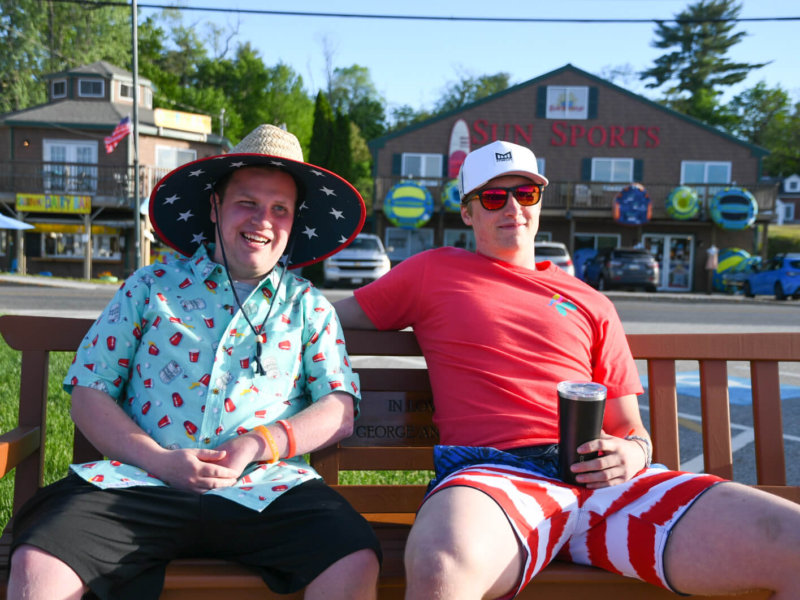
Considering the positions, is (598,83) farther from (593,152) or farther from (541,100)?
(593,152)

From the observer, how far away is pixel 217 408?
2439 millimetres

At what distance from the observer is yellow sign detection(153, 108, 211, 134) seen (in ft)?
101

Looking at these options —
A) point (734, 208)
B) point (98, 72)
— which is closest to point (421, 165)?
point (734, 208)

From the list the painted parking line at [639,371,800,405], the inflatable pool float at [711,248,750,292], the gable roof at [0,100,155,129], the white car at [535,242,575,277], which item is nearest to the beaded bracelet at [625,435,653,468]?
the painted parking line at [639,371,800,405]

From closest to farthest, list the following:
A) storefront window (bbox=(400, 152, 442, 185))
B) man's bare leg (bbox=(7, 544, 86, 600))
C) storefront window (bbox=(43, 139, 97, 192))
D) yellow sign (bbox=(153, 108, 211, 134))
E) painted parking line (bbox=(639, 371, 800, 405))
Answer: man's bare leg (bbox=(7, 544, 86, 600))
painted parking line (bbox=(639, 371, 800, 405))
storefront window (bbox=(43, 139, 97, 192))
yellow sign (bbox=(153, 108, 211, 134))
storefront window (bbox=(400, 152, 442, 185))

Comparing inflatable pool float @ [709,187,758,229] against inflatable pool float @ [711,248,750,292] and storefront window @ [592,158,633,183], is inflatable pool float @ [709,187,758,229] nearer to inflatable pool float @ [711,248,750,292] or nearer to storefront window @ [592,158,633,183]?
inflatable pool float @ [711,248,750,292]

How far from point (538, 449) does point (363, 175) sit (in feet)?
186

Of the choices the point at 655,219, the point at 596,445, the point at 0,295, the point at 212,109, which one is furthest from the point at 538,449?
the point at 212,109

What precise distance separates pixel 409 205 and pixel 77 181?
44.4 ft

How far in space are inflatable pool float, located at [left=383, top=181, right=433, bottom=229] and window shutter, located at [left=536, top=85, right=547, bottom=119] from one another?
260 inches

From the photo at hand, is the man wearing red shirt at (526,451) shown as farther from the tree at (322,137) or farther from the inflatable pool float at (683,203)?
the tree at (322,137)

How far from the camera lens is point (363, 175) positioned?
58.1m

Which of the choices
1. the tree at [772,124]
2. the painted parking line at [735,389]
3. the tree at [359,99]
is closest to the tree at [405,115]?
the tree at [359,99]

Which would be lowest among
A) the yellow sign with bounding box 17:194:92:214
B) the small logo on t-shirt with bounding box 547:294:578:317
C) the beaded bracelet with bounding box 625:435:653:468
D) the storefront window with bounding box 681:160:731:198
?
the beaded bracelet with bounding box 625:435:653:468
